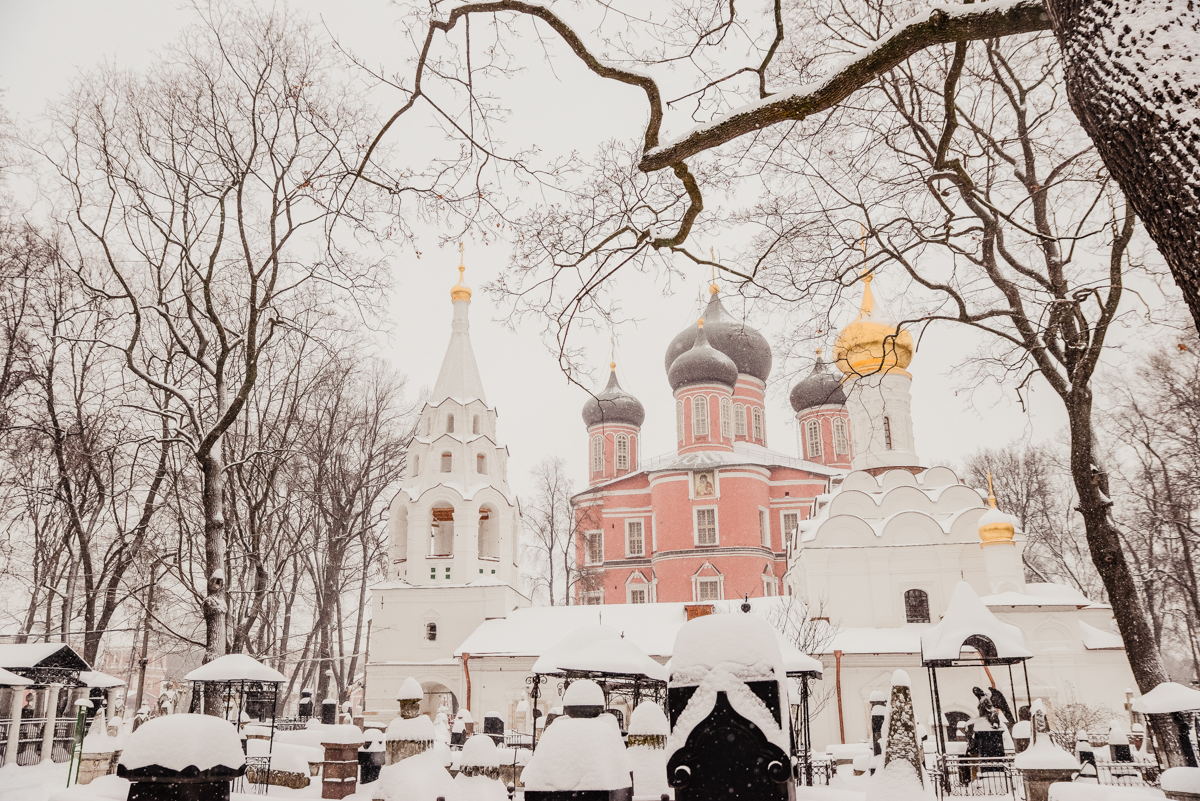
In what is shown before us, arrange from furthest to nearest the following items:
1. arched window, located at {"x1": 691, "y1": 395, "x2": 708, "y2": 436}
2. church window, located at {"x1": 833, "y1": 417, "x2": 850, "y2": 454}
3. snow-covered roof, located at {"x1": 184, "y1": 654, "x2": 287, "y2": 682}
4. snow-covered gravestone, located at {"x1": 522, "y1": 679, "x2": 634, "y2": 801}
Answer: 1. church window, located at {"x1": 833, "y1": 417, "x2": 850, "y2": 454}
2. arched window, located at {"x1": 691, "y1": 395, "x2": 708, "y2": 436}
3. snow-covered roof, located at {"x1": 184, "y1": 654, "x2": 287, "y2": 682}
4. snow-covered gravestone, located at {"x1": 522, "y1": 679, "x2": 634, "y2": 801}

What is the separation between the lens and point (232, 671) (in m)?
12.5

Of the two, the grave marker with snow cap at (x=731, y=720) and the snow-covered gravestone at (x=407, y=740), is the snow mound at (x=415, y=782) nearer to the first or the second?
the snow-covered gravestone at (x=407, y=740)

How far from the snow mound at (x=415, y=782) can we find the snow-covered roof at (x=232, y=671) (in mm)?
5205

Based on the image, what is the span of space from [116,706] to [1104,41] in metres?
25.3

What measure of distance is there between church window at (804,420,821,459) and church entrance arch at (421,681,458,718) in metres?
24.6

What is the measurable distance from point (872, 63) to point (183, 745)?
459 cm

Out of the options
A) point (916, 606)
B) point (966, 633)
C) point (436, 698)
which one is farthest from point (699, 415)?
point (966, 633)

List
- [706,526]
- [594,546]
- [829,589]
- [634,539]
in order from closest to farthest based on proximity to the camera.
A: [829,589], [706,526], [634,539], [594,546]

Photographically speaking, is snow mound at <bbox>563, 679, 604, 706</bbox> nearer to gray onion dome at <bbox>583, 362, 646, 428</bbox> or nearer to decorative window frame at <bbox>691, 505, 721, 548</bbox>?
decorative window frame at <bbox>691, 505, 721, 548</bbox>

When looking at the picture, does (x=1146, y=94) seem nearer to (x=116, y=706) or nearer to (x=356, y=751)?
(x=356, y=751)

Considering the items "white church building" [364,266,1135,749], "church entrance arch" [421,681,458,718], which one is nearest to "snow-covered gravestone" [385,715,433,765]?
"white church building" [364,266,1135,749]

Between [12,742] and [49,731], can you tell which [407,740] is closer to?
[12,742]

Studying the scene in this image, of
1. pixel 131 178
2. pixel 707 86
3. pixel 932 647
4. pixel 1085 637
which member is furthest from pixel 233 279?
pixel 1085 637

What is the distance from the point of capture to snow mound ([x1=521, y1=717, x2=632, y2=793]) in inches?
138
